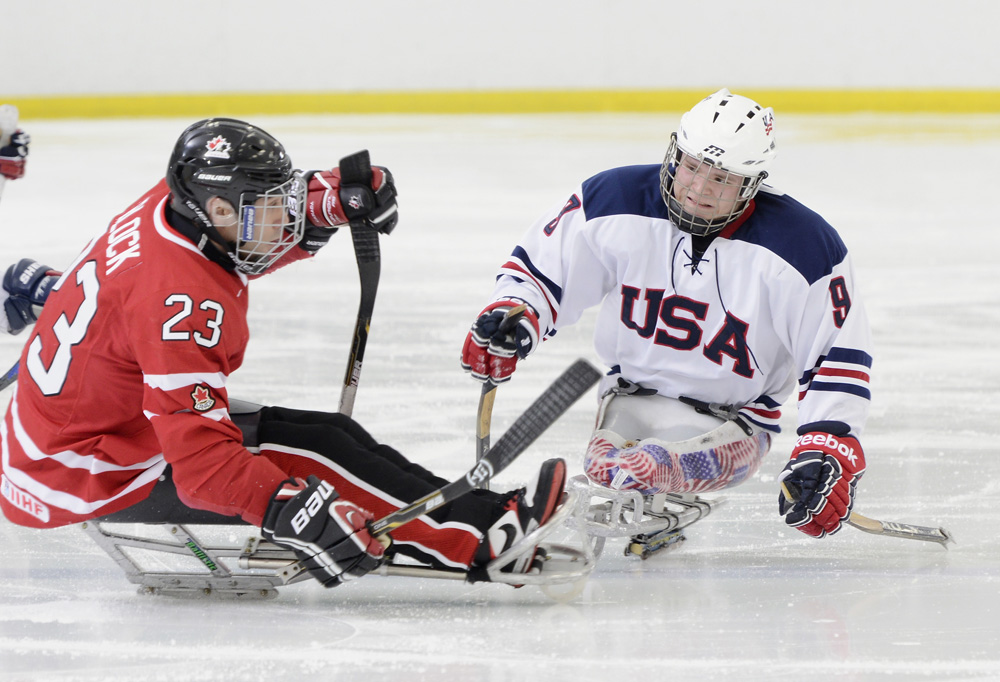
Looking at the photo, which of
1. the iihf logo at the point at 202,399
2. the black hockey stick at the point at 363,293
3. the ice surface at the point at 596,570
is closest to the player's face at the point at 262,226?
the iihf logo at the point at 202,399

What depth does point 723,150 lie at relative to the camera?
2.25m

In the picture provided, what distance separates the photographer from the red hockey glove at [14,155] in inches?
109

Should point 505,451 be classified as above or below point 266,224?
below

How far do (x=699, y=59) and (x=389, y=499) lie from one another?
9.73 meters

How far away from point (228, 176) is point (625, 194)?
864 millimetres

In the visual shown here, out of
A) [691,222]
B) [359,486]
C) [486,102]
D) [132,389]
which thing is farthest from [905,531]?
[486,102]

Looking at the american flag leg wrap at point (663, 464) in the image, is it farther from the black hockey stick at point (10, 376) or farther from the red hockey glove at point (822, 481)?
the black hockey stick at point (10, 376)

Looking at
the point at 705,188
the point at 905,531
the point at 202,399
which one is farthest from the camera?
the point at 905,531

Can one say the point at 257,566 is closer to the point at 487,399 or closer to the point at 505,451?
the point at 505,451

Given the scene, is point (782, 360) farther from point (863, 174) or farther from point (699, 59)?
point (699, 59)

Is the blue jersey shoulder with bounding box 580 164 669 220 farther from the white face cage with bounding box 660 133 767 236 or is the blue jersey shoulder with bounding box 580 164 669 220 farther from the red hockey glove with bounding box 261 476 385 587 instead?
the red hockey glove with bounding box 261 476 385 587

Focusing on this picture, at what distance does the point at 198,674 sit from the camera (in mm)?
1868

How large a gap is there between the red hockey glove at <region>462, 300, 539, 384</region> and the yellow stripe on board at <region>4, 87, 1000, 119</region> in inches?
352

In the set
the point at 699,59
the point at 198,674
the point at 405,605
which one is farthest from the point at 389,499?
the point at 699,59
